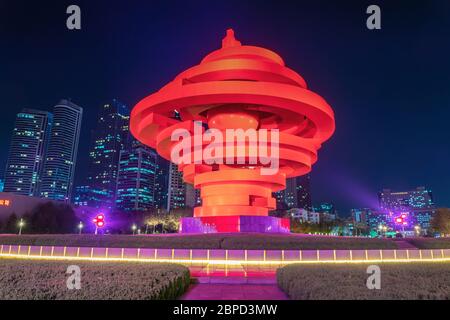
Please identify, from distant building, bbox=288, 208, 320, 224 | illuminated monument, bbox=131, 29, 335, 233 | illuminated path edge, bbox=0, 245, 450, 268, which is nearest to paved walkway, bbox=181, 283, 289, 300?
illuminated path edge, bbox=0, 245, 450, 268

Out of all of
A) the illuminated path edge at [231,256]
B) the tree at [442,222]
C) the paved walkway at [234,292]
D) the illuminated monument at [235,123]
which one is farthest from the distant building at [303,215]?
the paved walkway at [234,292]

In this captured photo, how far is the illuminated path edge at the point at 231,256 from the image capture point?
1966 cm

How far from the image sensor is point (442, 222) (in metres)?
73.2

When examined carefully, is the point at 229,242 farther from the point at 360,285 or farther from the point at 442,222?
the point at 442,222

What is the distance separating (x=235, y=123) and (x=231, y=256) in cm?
2156

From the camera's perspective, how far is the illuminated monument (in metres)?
33.2

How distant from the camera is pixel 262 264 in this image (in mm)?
19422

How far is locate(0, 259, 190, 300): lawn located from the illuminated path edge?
6.64 meters

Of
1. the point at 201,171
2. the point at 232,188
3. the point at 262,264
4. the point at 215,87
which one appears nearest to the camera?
the point at 262,264

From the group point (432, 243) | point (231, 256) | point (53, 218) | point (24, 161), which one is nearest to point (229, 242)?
point (231, 256)
